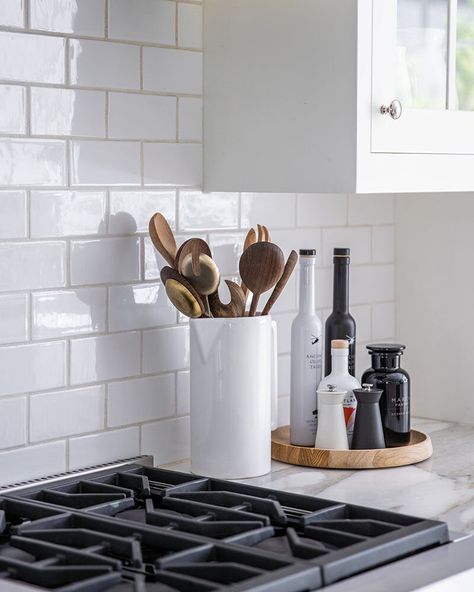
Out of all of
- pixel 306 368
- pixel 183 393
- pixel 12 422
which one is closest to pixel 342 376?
pixel 306 368

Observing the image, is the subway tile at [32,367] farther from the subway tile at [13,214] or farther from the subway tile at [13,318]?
the subway tile at [13,214]

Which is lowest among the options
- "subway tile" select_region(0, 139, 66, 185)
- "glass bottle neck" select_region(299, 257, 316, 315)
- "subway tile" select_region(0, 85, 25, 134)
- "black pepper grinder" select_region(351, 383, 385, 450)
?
"black pepper grinder" select_region(351, 383, 385, 450)

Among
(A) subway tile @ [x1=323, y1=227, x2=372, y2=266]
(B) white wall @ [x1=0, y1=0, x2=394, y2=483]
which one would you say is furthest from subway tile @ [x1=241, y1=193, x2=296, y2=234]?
(A) subway tile @ [x1=323, y1=227, x2=372, y2=266]

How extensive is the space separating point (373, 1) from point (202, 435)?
2.65 ft

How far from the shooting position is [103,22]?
191 cm

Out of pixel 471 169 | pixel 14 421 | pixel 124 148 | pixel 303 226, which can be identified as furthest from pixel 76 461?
pixel 471 169

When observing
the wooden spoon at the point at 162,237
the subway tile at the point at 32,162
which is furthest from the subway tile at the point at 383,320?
the subway tile at the point at 32,162

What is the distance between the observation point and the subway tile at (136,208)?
77.3 inches

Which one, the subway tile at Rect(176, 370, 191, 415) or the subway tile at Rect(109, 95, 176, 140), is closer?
the subway tile at Rect(109, 95, 176, 140)

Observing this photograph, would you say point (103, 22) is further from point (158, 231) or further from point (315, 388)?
point (315, 388)

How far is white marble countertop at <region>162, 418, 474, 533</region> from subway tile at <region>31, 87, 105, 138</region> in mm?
657

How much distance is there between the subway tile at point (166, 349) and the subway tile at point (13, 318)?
0.28 meters

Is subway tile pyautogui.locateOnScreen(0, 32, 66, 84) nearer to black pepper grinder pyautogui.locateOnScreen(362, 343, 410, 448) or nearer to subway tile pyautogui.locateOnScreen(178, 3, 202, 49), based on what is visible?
subway tile pyautogui.locateOnScreen(178, 3, 202, 49)

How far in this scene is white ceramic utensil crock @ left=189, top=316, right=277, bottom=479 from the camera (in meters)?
1.88
